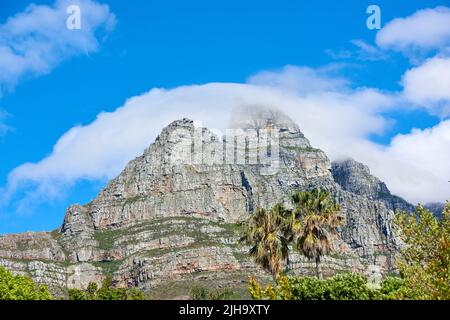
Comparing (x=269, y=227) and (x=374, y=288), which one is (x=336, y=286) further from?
(x=269, y=227)

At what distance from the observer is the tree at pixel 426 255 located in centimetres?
2517

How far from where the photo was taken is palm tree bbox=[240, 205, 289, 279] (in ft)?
188

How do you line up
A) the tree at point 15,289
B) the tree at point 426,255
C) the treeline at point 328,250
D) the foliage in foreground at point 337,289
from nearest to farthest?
the tree at point 426,255 < the treeline at point 328,250 < the foliage in foreground at point 337,289 < the tree at point 15,289

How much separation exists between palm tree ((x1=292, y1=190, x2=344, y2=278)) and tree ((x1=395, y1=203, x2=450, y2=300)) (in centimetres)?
2814

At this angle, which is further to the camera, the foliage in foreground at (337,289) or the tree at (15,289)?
the tree at (15,289)

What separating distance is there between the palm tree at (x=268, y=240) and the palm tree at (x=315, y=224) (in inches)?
65.7

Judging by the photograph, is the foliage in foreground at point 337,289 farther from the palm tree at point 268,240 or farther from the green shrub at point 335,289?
the palm tree at point 268,240

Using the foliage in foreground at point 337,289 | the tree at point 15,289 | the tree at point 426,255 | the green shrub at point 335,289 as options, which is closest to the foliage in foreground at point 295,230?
the foliage in foreground at point 337,289

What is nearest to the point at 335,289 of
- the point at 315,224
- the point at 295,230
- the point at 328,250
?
the point at 295,230

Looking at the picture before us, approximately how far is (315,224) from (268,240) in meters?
4.58

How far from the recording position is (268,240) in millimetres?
57531

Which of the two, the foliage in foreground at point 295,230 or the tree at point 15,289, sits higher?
the foliage in foreground at point 295,230
